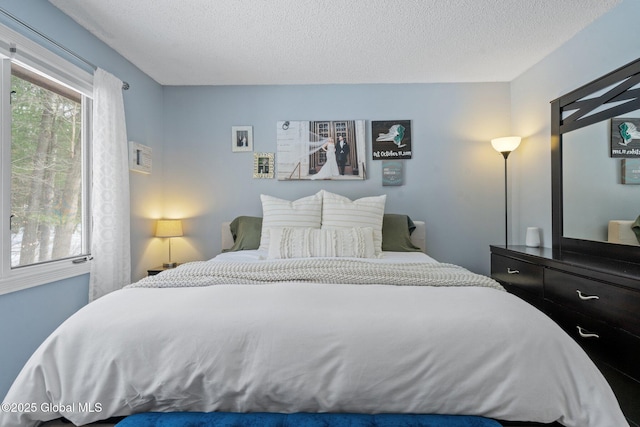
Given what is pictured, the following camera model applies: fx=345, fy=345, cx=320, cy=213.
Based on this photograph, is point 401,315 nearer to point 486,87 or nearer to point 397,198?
point 397,198

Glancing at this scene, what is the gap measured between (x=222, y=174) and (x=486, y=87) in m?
2.81

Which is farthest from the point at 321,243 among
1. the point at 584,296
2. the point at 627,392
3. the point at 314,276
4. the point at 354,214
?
the point at 627,392

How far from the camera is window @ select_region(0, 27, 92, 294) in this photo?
1.88m

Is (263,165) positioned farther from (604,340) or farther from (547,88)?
(604,340)

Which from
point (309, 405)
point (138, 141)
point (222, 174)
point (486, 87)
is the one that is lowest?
point (309, 405)

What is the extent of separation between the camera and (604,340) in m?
1.79

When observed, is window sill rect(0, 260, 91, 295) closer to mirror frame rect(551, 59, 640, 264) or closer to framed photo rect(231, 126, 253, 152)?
framed photo rect(231, 126, 253, 152)

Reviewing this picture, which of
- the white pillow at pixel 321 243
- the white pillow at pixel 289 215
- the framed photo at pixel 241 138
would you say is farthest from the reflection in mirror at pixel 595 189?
the framed photo at pixel 241 138

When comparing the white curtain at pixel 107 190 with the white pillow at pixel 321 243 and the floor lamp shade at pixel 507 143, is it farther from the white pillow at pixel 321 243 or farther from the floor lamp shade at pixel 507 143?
the floor lamp shade at pixel 507 143

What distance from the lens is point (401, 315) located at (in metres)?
1.29

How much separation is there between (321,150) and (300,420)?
2.69 m

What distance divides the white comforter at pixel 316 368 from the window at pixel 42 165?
3.32 ft

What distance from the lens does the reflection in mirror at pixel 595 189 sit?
203cm

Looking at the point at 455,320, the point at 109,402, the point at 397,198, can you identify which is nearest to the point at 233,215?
the point at 397,198
